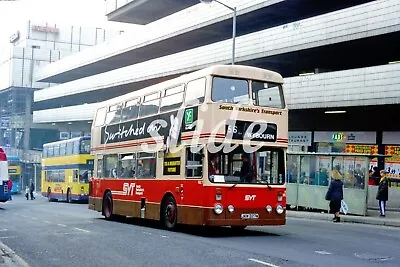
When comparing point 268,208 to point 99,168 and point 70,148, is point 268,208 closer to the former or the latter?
point 99,168

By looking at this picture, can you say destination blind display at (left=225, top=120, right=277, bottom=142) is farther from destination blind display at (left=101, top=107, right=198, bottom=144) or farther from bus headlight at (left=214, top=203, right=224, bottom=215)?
bus headlight at (left=214, top=203, right=224, bottom=215)

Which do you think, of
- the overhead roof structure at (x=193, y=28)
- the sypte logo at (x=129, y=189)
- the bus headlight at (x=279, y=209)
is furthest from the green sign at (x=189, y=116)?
the overhead roof structure at (x=193, y=28)

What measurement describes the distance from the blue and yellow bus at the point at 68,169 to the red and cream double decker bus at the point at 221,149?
857 inches

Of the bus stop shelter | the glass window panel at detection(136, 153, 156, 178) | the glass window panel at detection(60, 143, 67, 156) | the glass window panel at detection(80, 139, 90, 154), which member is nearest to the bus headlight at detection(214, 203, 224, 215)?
the glass window panel at detection(136, 153, 156, 178)

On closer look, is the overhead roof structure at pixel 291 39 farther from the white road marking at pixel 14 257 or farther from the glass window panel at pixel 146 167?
the white road marking at pixel 14 257

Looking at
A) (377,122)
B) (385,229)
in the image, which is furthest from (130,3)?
(385,229)

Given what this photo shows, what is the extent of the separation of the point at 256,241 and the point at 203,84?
4.12 metres

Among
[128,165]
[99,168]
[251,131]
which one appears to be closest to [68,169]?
[99,168]

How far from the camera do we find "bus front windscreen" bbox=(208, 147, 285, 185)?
1493 centimetres

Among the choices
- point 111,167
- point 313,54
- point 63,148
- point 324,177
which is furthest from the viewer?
point 63,148

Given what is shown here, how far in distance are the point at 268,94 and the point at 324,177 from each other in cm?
1056

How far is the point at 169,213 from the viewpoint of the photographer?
55.0 feet

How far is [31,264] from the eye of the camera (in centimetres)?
1090

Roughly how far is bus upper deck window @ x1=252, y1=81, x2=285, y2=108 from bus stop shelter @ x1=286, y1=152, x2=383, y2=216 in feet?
24.1
